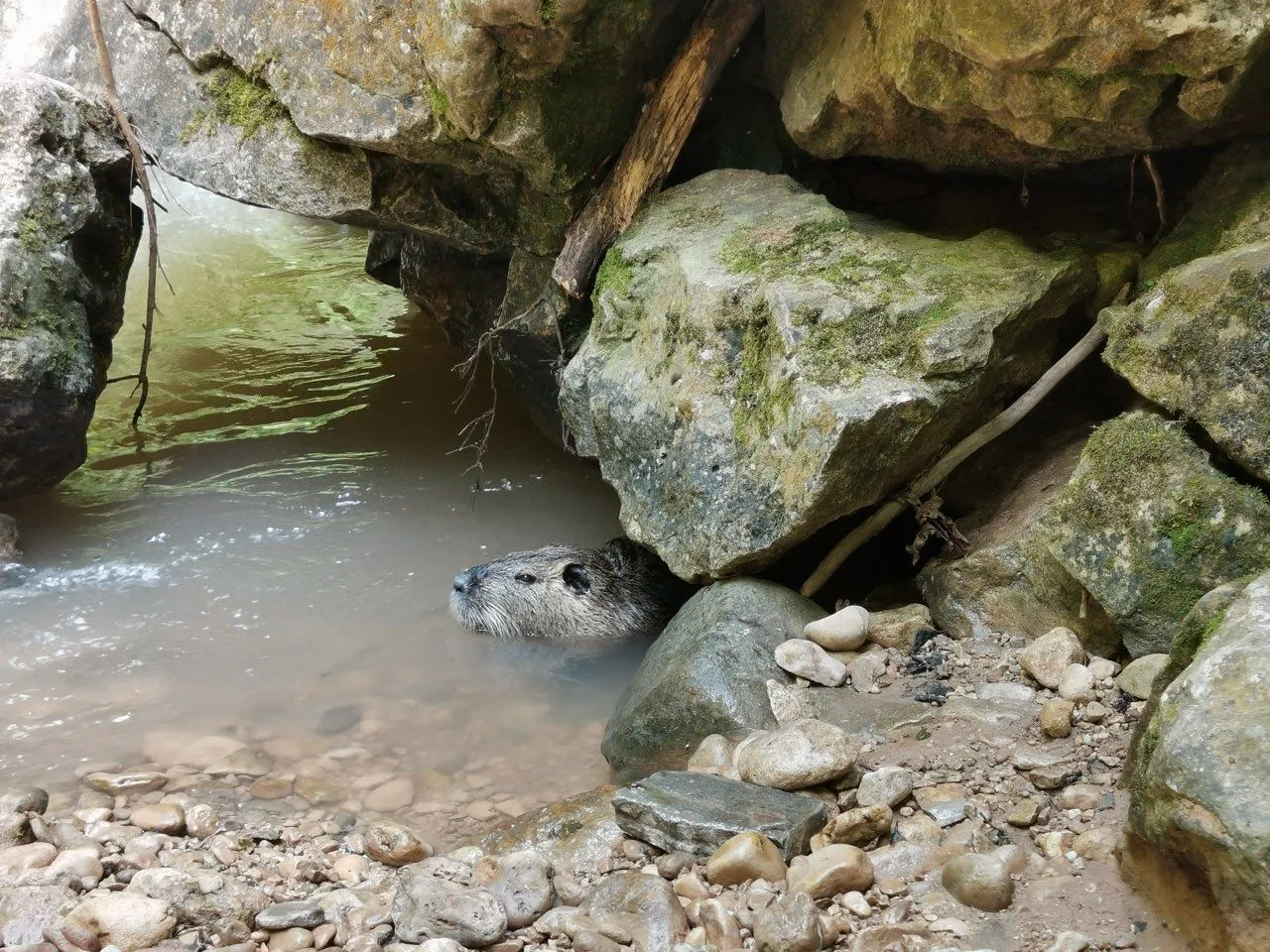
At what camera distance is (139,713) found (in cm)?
431

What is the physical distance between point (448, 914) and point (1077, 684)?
1.99 meters

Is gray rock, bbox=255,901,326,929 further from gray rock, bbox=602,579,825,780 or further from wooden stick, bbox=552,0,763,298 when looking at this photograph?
wooden stick, bbox=552,0,763,298

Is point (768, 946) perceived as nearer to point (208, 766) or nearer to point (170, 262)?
point (208, 766)

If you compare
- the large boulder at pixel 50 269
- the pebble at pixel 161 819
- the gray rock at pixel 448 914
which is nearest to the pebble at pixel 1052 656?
the gray rock at pixel 448 914

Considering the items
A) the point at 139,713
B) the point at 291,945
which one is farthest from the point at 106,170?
the point at 291,945

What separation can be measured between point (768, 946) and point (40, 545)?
15.4ft

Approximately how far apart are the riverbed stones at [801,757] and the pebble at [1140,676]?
0.82 meters

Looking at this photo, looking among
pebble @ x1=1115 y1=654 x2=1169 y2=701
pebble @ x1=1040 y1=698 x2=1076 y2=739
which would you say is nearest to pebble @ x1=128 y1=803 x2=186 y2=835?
pebble @ x1=1040 y1=698 x2=1076 y2=739

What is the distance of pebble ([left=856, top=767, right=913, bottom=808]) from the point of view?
2.98 m

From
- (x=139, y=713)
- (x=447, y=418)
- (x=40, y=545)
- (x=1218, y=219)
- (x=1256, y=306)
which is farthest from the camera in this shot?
(x=447, y=418)

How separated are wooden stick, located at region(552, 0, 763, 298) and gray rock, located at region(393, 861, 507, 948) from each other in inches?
124

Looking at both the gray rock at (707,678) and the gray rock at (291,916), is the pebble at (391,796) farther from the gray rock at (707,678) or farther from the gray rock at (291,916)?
the gray rock at (291,916)

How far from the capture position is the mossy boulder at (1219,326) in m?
3.25

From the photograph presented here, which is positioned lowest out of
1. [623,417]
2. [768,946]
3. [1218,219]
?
[768,946]
